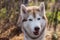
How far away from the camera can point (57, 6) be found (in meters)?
3.99

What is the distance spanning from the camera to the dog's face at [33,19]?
2.53 m

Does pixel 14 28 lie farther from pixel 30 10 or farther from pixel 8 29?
pixel 30 10

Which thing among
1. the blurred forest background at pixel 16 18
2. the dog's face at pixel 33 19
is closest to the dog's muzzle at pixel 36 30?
the dog's face at pixel 33 19

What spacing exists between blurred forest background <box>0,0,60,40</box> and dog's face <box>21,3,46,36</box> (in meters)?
1.21

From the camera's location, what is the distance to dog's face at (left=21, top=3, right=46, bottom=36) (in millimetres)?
2525

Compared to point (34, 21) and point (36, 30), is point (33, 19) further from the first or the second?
point (36, 30)

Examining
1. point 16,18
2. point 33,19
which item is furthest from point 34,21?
point 16,18

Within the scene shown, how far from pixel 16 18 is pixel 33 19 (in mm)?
1500

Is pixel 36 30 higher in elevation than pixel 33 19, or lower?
lower

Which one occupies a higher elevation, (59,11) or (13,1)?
(13,1)

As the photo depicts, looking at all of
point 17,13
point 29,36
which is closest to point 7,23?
point 17,13

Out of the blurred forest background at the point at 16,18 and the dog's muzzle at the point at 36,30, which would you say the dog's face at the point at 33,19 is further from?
the blurred forest background at the point at 16,18

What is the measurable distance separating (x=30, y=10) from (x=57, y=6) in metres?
1.48

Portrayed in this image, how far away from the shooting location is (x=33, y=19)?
2.55 m
